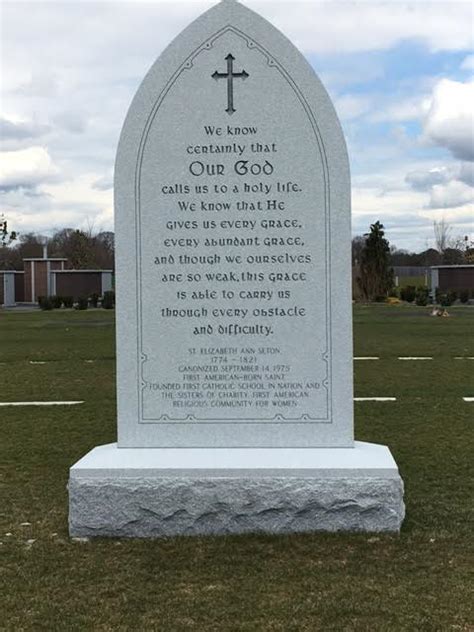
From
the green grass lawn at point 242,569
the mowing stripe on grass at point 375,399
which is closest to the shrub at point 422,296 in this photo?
the mowing stripe on grass at point 375,399

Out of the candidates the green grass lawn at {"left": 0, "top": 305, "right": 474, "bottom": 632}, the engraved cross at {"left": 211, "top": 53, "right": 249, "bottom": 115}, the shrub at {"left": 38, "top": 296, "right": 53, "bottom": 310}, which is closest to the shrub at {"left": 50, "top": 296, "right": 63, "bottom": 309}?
the shrub at {"left": 38, "top": 296, "right": 53, "bottom": 310}

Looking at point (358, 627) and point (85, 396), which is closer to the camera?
point (358, 627)

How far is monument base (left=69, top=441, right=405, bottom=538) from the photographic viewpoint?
4.41 metres

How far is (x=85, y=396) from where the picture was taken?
397 inches

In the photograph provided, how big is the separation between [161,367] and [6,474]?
72.7 inches

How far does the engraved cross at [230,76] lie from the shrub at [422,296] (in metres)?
37.5

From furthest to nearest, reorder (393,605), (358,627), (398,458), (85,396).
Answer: (85,396)
(398,458)
(393,605)
(358,627)

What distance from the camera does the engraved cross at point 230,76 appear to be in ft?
16.3

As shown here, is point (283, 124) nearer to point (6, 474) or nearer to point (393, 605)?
point (393, 605)

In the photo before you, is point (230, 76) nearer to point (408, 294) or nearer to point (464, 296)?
point (464, 296)

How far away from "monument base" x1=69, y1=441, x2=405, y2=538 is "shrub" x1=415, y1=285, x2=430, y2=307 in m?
37.9

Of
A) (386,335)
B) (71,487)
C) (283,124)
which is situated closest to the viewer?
(71,487)

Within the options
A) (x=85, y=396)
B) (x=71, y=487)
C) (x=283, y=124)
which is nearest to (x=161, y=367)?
(x=71, y=487)

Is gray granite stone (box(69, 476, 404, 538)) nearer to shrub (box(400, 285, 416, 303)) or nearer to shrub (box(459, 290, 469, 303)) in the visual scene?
shrub (box(459, 290, 469, 303))
